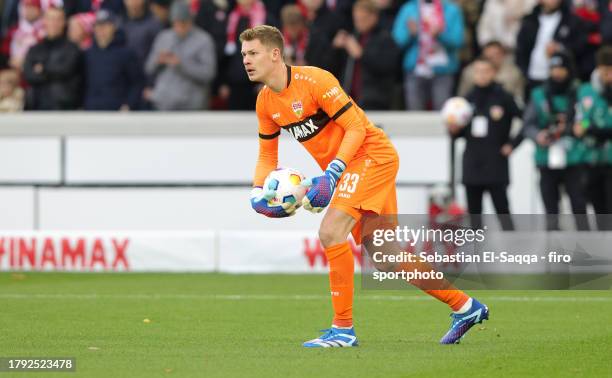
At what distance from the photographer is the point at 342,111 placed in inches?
373

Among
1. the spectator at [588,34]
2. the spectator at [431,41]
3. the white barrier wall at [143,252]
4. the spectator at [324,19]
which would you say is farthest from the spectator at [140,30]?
the spectator at [588,34]

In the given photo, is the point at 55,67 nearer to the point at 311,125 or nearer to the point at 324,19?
the point at 324,19

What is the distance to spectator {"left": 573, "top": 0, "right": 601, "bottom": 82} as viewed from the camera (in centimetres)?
1741

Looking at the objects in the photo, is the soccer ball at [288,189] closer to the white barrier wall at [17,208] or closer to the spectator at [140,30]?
the white barrier wall at [17,208]

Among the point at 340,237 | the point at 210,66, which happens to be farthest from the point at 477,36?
the point at 340,237

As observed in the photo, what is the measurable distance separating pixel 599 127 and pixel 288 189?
7.65 m

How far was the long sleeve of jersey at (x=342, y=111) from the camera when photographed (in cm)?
941

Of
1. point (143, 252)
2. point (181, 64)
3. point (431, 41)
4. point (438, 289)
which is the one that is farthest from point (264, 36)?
point (181, 64)

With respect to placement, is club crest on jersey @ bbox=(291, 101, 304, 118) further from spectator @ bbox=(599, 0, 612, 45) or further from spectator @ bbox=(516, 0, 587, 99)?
spectator @ bbox=(599, 0, 612, 45)

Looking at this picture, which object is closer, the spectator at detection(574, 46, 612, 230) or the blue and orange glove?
the blue and orange glove

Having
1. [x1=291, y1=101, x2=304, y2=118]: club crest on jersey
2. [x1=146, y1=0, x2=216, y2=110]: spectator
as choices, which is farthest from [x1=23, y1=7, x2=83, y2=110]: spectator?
[x1=291, y1=101, x2=304, y2=118]: club crest on jersey

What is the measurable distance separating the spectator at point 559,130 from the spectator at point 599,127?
0.45ft

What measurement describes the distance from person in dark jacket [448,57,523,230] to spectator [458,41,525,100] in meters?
0.53

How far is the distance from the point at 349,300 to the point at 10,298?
185 inches
